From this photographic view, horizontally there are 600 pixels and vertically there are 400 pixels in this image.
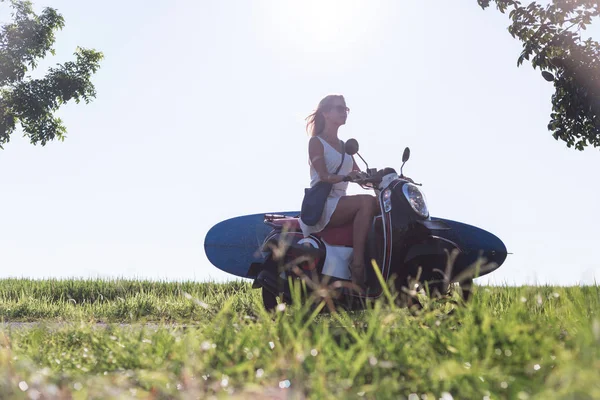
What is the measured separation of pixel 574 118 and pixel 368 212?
28.2ft

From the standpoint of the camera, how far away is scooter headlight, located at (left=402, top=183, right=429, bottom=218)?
19.6 feet

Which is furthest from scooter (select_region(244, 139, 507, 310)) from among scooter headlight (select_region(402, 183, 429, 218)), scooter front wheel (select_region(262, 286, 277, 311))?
scooter front wheel (select_region(262, 286, 277, 311))

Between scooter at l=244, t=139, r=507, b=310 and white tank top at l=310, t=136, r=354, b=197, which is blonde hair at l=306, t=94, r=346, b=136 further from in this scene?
scooter at l=244, t=139, r=507, b=310

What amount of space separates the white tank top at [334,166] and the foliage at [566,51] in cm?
744

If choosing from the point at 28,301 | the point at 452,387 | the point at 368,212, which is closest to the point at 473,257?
the point at 368,212

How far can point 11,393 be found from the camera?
268cm

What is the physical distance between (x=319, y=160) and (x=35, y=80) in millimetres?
15419

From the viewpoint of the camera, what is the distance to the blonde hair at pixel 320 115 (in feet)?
21.5

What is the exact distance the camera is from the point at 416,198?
238 inches

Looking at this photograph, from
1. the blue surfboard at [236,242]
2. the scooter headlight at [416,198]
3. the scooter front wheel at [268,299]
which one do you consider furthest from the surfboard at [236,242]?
the scooter headlight at [416,198]

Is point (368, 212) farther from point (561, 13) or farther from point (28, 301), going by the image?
point (561, 13)

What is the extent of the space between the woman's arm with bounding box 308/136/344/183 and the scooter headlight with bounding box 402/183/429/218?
0.61 metres

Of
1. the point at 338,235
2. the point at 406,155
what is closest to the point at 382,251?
the point at 338,235

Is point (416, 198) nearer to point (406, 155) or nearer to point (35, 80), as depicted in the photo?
point (406, 155)
